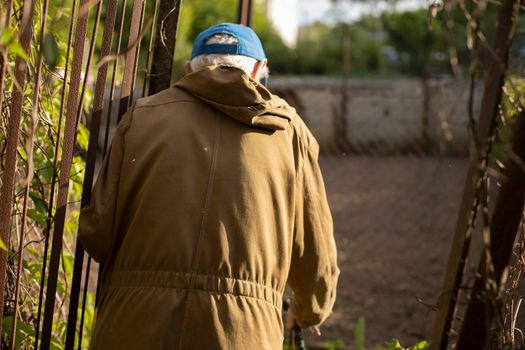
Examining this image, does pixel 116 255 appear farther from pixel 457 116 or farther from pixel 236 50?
pixel 457 116

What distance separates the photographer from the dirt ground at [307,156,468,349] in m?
6.20

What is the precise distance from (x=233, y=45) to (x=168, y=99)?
0.28 meters

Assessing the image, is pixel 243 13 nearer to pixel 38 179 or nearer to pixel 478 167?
pixel 38 179

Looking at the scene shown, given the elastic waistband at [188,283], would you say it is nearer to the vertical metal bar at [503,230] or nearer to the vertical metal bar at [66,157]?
the vertical metal bar at [66,157]

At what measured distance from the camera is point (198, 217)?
252 centimetres

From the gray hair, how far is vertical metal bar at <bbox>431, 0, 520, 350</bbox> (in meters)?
0.94

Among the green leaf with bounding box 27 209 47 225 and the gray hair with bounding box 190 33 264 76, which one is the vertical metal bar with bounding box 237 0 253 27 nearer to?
the gray hair with bounding box 190 33 264 76

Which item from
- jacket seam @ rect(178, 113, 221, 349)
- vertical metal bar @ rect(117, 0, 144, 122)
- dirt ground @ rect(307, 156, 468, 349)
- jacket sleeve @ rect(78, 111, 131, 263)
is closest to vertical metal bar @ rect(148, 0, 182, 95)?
vertical metal bar @ rect(117, 0, 144, 122)

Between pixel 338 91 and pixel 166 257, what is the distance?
7.89 meters

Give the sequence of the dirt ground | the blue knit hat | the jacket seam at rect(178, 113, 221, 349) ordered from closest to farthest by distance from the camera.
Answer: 1. the jacket seam at rect(178, 113, 221, 349)
2. the blue knit hat
3. the dirt ground

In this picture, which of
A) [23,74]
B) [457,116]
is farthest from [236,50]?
[457,116]

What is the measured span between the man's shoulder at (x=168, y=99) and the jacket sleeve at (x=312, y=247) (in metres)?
0.41

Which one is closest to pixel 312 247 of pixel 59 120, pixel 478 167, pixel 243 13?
pixel 59 120

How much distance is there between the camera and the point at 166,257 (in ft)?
8.23
